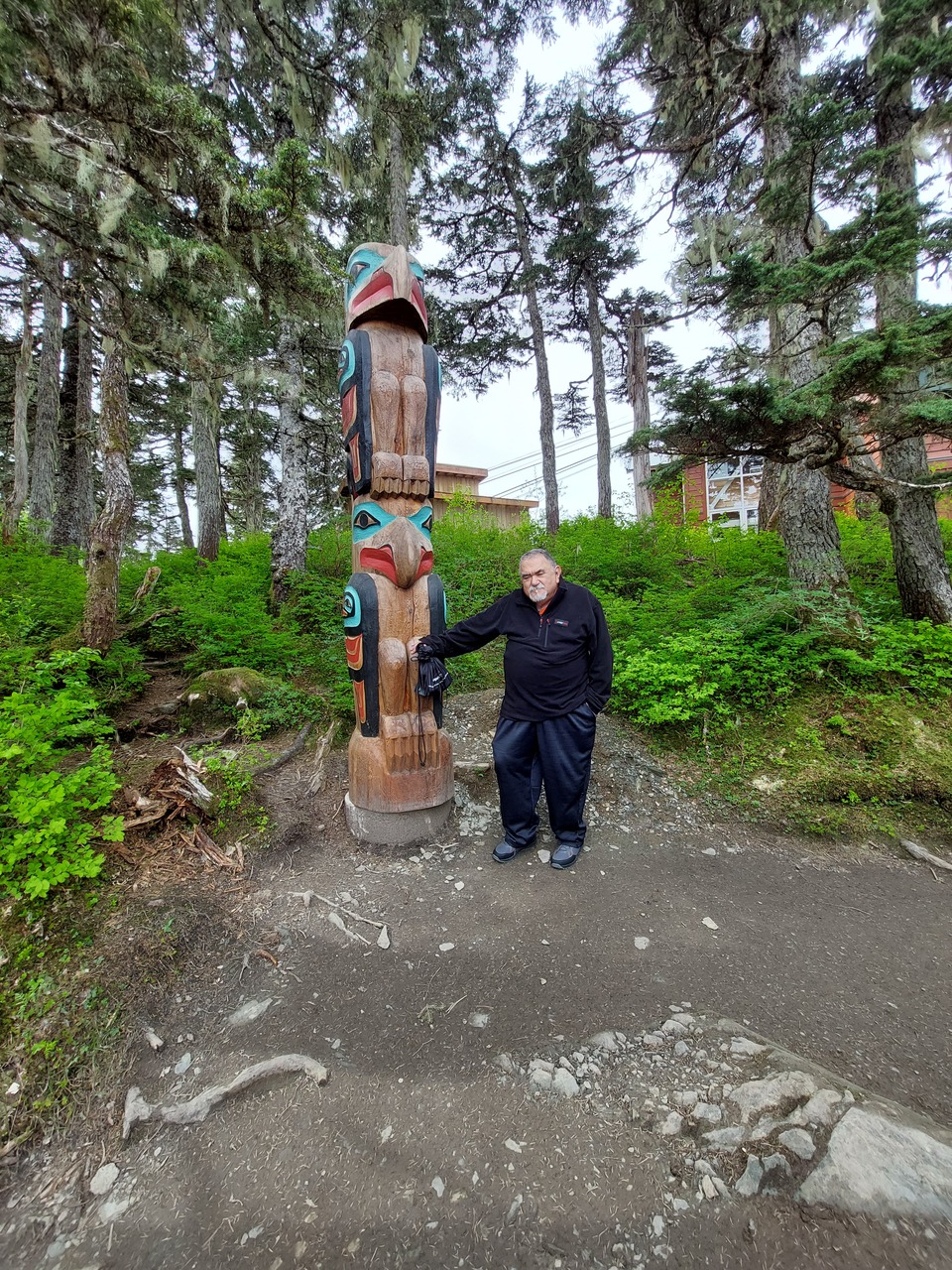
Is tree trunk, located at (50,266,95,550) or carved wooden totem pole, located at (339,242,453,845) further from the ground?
tree trunk, located at (50,266,95,550)

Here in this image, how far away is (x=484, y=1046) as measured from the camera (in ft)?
6.89

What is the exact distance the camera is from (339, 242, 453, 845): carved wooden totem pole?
3.41 m

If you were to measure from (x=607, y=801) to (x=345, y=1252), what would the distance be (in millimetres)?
2926

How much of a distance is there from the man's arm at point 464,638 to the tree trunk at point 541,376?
8827 mm

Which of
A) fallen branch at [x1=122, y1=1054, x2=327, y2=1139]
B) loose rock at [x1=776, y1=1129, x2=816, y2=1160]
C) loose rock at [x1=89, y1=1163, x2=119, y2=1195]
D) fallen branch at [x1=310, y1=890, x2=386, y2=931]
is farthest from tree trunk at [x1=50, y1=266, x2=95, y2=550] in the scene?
loose rock at [x1=776, y1=1129, x2=816, y2=1160]

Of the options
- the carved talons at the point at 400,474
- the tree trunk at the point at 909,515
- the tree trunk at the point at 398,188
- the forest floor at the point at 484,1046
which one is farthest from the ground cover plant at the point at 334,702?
the tree trunk at the point at 398,188

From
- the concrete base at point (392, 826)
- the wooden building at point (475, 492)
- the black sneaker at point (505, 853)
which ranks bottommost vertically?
the black sneaker at point (505, 853)

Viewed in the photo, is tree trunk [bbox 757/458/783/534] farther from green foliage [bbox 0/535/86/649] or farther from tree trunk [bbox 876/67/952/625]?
green foliage [bbox 0/535/86/649]

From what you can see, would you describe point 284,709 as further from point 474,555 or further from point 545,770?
point 474,555

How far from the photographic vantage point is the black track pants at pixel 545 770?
3256mm

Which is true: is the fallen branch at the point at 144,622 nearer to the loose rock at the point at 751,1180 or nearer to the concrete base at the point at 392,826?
the concrete base at the point at 392,826

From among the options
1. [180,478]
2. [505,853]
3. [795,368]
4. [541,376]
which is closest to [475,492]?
[541,376]

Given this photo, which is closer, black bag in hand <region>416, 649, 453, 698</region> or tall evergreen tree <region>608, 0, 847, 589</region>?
black bag in hand <region>416, 649, 453, 698</region>

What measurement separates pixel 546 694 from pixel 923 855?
8.49ft
